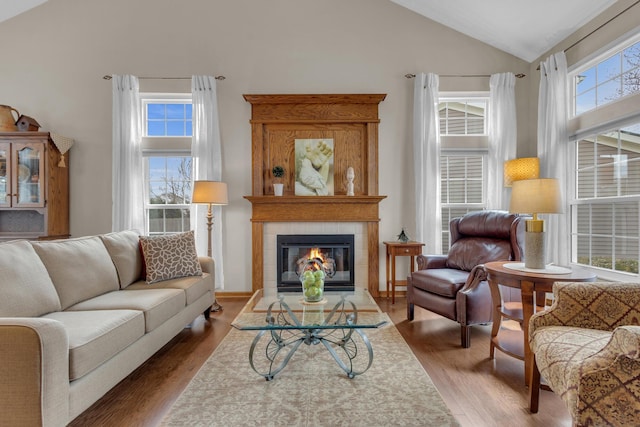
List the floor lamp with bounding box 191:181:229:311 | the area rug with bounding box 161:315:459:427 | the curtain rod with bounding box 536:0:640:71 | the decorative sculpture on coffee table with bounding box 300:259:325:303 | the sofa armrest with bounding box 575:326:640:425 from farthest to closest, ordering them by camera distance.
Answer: the floor lamp with bounding box 191:181:229:311 → the curtain rod with bounding box 536:0:640:71 → the decorative sculpture on coffee table with bounding box 300:259:325:303 → the area rug with bounding box 161:315:459:427 → the sofa armrest with bounding box 575:326:640:425

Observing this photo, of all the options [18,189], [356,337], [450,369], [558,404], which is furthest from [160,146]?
[558,404]

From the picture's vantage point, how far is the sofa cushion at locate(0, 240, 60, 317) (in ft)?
5.90

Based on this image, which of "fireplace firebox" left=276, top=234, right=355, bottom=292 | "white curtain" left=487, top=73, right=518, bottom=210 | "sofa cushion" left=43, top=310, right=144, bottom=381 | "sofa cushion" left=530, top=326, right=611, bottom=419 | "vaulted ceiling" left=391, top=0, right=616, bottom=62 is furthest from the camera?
"fireplace firebox" left=276, top=234, right=355, bottom=292

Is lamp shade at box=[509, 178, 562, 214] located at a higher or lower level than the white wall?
lower

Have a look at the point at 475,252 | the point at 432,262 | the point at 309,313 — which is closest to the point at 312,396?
the point at 309,313

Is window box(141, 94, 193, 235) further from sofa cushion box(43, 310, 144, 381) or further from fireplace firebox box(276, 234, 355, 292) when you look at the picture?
sofa cushion box(43, 310, 144, 381)

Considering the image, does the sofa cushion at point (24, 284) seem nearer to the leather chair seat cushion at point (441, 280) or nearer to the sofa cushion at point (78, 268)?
the sofa cushion at point (78, 268)

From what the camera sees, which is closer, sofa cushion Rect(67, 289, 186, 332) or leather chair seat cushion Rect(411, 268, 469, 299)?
sofa cushion Rect(67, 289, 186, 332)

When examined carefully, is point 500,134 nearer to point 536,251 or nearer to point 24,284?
point 536,251

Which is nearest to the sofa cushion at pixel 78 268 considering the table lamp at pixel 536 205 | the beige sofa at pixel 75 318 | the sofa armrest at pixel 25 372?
the beige sofa at pixel 75 318

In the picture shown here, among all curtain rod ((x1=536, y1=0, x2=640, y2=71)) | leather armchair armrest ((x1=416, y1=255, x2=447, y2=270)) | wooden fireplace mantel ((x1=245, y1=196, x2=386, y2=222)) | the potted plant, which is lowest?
leather armchair armrest ((x1=416, y1=255, x2=447, y2=270))

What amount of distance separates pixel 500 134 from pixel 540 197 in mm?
2233

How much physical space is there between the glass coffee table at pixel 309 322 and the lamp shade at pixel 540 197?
1.17 m

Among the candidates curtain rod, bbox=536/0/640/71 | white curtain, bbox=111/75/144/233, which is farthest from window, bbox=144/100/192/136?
curtain rod, bbox=536/0/640/71
